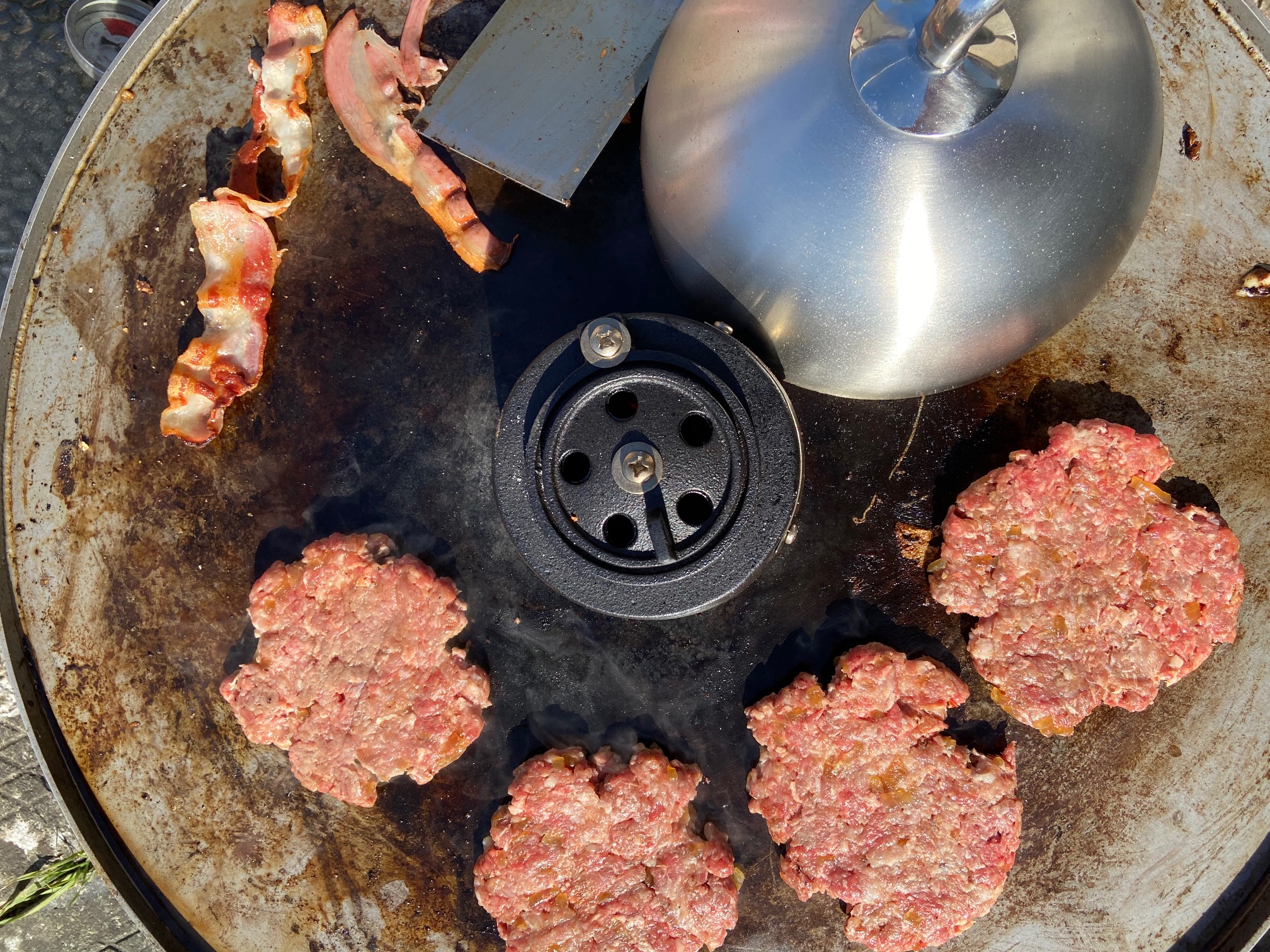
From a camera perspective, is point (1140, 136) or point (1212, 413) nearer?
point (1140, 136)

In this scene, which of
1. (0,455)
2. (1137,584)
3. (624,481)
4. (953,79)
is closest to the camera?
(953,79)

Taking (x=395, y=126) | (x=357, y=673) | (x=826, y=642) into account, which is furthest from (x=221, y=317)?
(x=826, y=642)

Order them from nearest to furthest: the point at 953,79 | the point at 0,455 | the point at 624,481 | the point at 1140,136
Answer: the point at 953,79
the point at 1140,136
the point at 624,481
the point at 0,455

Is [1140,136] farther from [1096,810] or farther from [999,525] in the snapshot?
[1096,810]

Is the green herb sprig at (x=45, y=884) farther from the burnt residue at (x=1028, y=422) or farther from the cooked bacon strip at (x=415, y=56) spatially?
the burnt residue at (x=1028, y=422)

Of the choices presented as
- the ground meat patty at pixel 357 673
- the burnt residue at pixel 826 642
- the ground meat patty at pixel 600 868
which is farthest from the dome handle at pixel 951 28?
the ground meat patty at pixel 600 868

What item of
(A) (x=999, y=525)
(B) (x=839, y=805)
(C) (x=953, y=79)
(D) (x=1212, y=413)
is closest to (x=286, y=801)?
(B) (x=839, y=805)

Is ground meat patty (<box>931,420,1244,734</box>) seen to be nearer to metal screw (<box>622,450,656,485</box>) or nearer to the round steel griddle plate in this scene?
the round steel griddle plate
